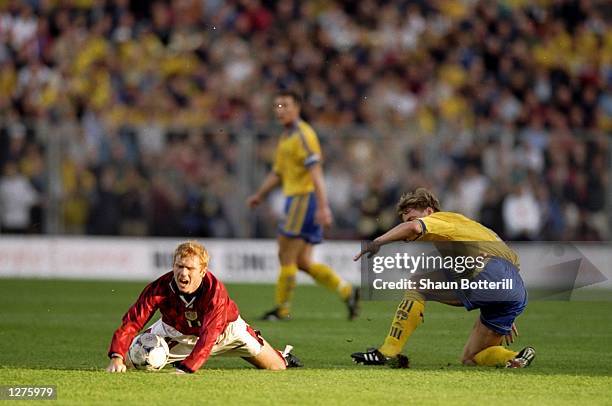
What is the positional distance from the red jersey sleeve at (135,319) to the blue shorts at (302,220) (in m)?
5.41

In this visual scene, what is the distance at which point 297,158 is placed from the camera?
14312mm

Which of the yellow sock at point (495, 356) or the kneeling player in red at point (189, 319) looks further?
the yellow sock at point (495, 356)

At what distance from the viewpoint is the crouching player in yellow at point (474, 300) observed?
9352 millimetres

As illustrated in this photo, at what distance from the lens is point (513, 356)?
986 cm

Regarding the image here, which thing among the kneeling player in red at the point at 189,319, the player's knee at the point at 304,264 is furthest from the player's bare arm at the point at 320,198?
the kneeling player in red at the point at 189,319

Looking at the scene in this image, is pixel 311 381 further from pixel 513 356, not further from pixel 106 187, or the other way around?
pixel 106 187

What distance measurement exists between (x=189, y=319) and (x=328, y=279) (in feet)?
18.0

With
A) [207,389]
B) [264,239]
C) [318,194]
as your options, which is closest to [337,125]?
[264,239]

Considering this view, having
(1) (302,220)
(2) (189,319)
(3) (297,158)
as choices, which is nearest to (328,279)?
(1) (302,220)

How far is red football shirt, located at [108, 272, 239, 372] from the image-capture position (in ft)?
28.7

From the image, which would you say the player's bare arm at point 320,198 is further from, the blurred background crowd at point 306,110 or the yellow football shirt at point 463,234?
the blurred background crowd at point 306,110

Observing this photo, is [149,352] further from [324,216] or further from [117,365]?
[324,216]

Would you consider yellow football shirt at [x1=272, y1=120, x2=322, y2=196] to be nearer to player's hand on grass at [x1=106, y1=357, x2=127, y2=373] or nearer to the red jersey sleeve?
the red jersey sleeve

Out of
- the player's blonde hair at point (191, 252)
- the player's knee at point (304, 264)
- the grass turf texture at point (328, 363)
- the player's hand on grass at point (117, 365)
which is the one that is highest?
the player's blonde hair at point (191, 252)
